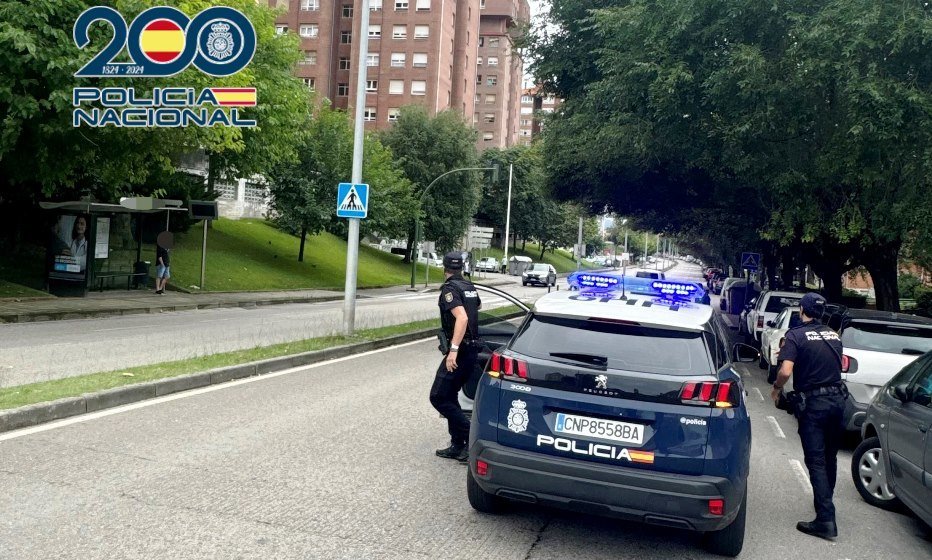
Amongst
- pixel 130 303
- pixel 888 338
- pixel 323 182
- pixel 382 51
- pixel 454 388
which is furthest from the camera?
pixel 382 51

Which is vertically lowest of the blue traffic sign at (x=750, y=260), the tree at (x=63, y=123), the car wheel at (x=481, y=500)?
the car wheel at (x=481, y=500)

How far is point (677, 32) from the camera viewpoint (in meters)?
14.7

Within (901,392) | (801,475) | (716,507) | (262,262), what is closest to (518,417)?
(716,507)

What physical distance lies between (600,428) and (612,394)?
20 centimetres

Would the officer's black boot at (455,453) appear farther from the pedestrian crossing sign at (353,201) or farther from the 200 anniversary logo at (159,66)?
the 200 anniversary logo at (159,66)

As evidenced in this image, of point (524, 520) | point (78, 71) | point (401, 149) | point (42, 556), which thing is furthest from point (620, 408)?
point (401, 149)

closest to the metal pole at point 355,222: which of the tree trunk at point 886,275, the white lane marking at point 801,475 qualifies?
the white lane marking at point 801,475

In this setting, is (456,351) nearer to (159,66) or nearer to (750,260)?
(159,66)

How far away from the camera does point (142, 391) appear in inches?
326

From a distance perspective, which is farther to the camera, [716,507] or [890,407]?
[890,407]

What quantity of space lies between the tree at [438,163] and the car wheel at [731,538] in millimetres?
46575

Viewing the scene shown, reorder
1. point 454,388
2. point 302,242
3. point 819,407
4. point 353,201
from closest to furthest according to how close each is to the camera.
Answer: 1. point 819,407
2. point 454,388
3. point 353,201
4. point 302,242

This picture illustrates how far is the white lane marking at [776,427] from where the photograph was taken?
28.9 ft

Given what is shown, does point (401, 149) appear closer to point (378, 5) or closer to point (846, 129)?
point (378, 5)
